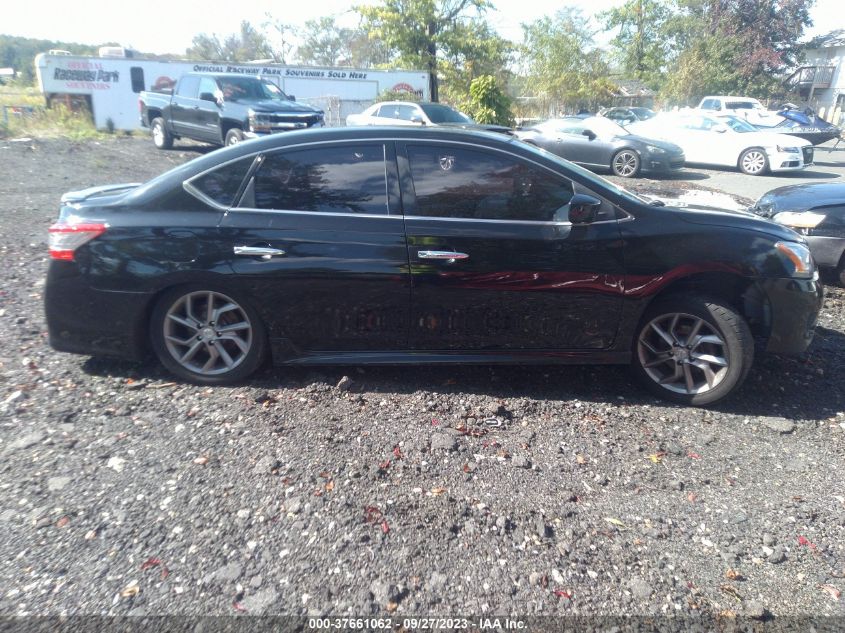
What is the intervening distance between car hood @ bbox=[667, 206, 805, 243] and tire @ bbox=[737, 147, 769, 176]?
14584 mm

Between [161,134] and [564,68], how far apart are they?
27.9 m

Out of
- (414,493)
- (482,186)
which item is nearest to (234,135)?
(482,186)

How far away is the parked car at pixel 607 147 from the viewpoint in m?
15.4

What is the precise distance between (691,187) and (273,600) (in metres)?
13.8

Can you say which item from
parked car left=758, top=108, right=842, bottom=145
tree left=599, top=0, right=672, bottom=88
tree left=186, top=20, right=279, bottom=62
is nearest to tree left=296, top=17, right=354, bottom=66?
tree left=186, top=20, right=279, bottom=62

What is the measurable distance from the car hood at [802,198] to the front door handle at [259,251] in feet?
17.9

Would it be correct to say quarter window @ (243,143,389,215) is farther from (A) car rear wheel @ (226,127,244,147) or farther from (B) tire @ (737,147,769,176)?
(B) tire @ (737,147,769,176)

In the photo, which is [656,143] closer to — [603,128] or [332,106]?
[603,128]

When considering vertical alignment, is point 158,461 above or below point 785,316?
below

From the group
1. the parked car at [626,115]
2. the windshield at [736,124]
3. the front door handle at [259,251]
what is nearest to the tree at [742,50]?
the parked car at [626,115]

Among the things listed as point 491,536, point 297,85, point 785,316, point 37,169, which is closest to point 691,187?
point 785,316

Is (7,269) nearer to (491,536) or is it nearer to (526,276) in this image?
(526,276)

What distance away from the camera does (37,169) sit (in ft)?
44.3

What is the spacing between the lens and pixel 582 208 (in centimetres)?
388
